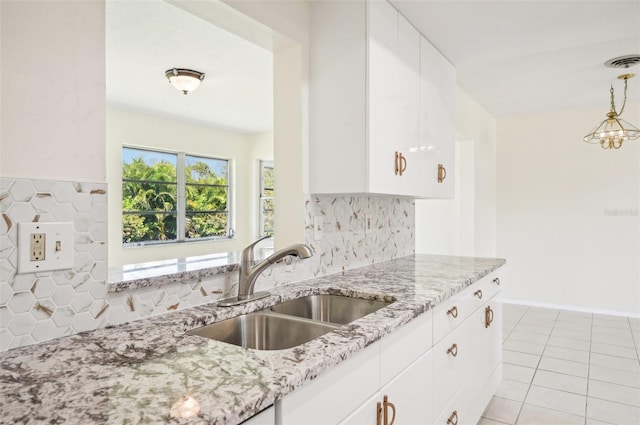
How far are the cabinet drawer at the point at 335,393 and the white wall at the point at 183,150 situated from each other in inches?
181

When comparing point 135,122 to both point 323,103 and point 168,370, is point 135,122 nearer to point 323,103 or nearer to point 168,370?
point 323,103

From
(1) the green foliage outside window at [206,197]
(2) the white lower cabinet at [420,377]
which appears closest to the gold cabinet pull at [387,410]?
(2) the white lower cabinet at [420,377]

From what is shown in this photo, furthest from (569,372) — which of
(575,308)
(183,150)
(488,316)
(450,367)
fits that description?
(183,150)

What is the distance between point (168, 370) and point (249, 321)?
0.55 m

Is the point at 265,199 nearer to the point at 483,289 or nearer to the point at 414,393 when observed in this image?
the point at 483,289

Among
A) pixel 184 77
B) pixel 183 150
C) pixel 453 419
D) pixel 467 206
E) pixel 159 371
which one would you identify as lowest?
pixel 453 419

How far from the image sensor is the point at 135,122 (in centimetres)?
510

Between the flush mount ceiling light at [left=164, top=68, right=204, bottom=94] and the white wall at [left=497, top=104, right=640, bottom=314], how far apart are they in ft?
12.3

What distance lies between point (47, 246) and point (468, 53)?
8.32ft

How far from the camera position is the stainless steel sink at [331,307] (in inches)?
65.3

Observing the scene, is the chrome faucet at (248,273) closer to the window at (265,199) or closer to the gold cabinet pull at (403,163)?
the gold cabinet pull at (403,163)

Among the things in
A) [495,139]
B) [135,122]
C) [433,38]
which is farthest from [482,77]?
[135,122]

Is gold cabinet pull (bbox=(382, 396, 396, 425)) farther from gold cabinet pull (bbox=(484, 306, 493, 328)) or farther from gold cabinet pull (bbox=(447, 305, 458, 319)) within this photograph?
gold cabinet pull (bbox=(484, 306, 493, 328))

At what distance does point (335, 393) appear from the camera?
99 cm
